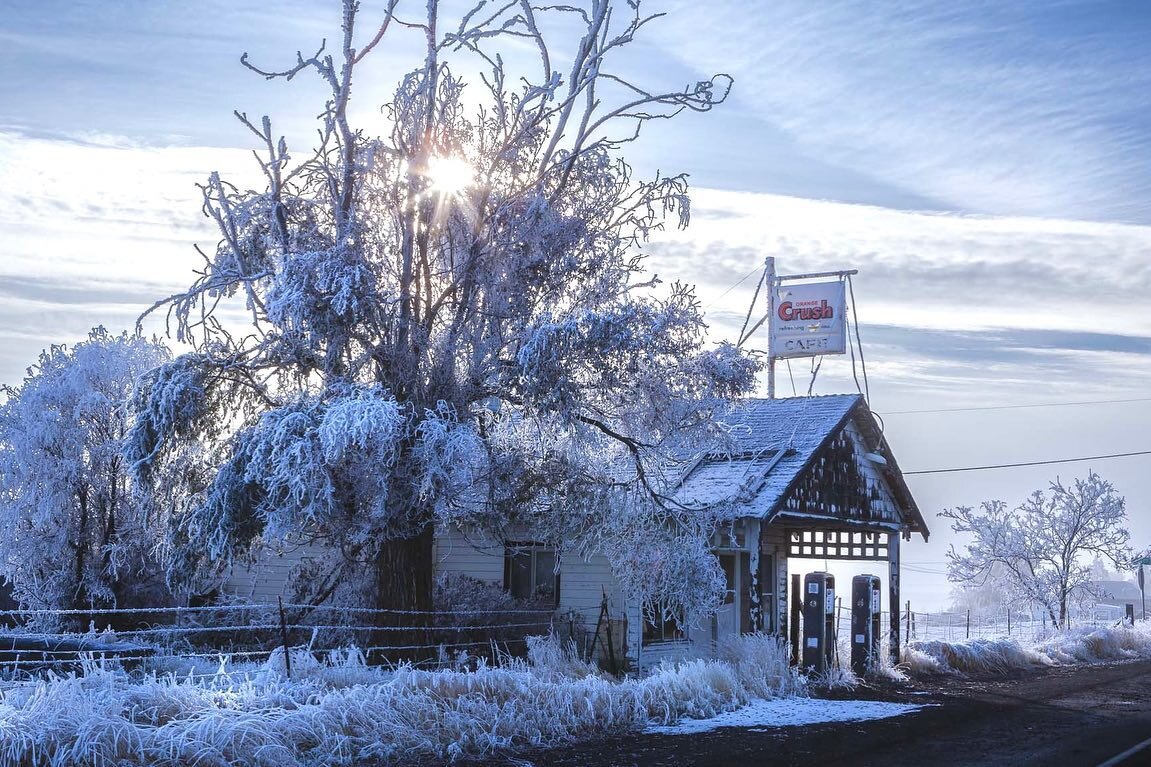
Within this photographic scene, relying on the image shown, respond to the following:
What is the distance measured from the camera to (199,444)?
1585 centimetres

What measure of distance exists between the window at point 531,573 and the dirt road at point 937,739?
555 cm

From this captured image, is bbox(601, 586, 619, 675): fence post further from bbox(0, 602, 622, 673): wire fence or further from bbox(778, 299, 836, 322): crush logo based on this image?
bbox(778, 299, 836, 322): crush logo

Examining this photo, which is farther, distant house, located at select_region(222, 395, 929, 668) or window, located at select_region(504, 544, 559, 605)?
window, located at select_region(504, 544, 559, 605)

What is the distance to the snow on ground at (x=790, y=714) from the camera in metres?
13.3

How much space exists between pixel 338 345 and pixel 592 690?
5.45m

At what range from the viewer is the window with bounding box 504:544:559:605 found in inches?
800

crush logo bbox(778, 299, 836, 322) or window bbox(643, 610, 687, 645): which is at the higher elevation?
crush logo bbox(778, 299, 836, 322)

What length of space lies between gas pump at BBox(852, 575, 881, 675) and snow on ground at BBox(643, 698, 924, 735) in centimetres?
314

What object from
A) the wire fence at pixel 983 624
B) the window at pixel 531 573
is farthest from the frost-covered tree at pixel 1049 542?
the window at pixel 531 573

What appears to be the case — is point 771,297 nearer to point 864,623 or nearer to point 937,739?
point 864,623

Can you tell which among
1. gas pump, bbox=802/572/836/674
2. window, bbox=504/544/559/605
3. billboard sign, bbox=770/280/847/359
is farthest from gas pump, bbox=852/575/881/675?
billboard sign, bbox=770/280/847/359

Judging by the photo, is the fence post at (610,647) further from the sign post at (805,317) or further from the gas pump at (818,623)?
the sign post at (805,317)

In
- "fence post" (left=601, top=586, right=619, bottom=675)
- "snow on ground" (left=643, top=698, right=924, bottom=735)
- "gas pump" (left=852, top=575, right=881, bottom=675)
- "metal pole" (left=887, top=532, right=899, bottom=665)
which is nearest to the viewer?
"snow on ground" (left=643, top=698, right=924, bottom=735)

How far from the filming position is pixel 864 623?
65.0 ft
